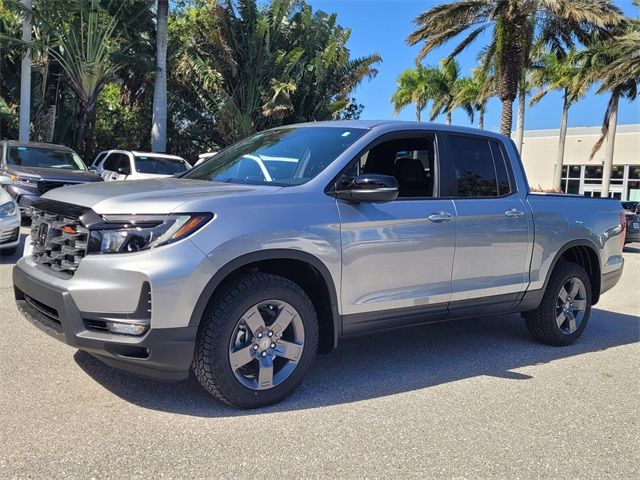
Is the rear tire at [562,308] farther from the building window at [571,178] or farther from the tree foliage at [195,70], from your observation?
the building window at [571,178]

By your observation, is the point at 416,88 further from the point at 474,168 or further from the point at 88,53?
the point at 474,168

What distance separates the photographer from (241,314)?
3654 millimetres

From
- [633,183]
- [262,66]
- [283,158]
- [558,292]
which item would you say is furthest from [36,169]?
[633,183]

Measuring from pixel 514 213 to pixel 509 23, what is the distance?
16.7m

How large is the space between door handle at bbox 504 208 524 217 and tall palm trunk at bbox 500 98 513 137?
17.6 metres

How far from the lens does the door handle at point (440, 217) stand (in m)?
4.49

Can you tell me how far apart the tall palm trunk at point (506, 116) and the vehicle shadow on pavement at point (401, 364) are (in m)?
16.0

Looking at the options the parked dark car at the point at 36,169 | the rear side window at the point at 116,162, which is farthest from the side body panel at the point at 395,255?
the rear side window at the point at 116,162

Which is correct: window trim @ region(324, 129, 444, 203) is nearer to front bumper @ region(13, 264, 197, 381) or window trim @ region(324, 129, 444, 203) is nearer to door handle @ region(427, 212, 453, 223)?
door handle @ region(427, 212, 453, 223)

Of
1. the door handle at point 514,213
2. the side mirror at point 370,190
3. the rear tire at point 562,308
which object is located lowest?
the rear tire at point 562,308

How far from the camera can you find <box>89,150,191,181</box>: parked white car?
1405cm

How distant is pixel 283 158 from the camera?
4.52 m

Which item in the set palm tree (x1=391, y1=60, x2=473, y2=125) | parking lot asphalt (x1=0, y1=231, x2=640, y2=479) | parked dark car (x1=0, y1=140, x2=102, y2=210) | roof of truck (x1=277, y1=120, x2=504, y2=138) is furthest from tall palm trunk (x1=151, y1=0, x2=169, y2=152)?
palm tree (x1=391, y1=60, x2=473, y2=125)

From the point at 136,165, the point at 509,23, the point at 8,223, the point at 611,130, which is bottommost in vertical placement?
the point at 8,223
